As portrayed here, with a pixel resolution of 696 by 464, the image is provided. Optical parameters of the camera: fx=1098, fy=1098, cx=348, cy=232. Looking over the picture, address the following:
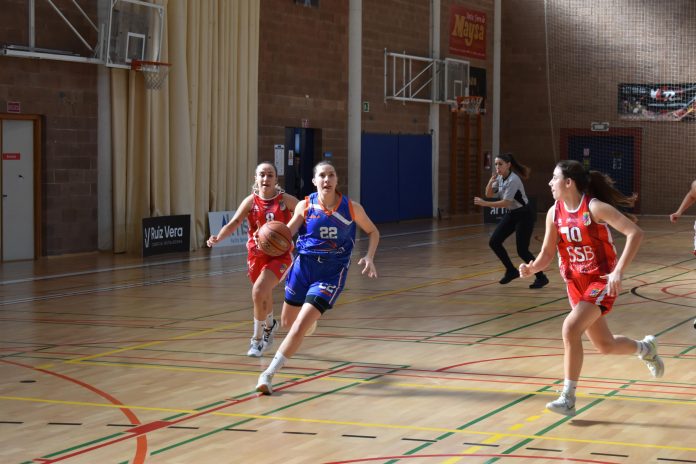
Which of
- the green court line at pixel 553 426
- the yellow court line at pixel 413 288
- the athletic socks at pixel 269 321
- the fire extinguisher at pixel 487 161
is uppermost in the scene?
the fire extinguisher at pixel 487 161

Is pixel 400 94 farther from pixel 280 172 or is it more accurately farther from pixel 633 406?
pixel 633 406

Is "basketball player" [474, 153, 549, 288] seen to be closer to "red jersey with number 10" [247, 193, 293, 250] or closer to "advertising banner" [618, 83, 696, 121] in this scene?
"red jersey with number 10" [247, 193, 293, 250]

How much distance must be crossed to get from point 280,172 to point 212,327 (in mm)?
12788

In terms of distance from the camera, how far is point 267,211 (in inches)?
364

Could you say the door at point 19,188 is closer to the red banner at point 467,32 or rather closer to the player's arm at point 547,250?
the player's arm at point 547,250

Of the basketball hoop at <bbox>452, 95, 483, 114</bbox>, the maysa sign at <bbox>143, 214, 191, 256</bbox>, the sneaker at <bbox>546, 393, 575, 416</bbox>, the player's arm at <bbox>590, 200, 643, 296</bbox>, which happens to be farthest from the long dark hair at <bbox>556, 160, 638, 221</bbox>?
the basketball hoop at <bbox>452, 95, 483, 114</bbox>

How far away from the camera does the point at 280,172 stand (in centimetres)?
2347

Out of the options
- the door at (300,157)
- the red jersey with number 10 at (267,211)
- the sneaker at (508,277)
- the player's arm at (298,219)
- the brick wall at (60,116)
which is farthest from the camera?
the door at (300,157)

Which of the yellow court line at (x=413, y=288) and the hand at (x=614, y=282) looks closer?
the hand at (x=614, y=282)

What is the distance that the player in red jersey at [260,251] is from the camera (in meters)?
9.07

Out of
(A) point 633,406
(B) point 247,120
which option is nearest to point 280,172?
(B) point 247,120

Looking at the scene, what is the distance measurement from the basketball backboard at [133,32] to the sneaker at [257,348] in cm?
1016

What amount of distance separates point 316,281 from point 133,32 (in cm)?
1173

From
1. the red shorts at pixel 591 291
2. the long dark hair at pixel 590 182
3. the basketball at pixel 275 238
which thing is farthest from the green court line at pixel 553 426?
the basketball at pixel 275 238
